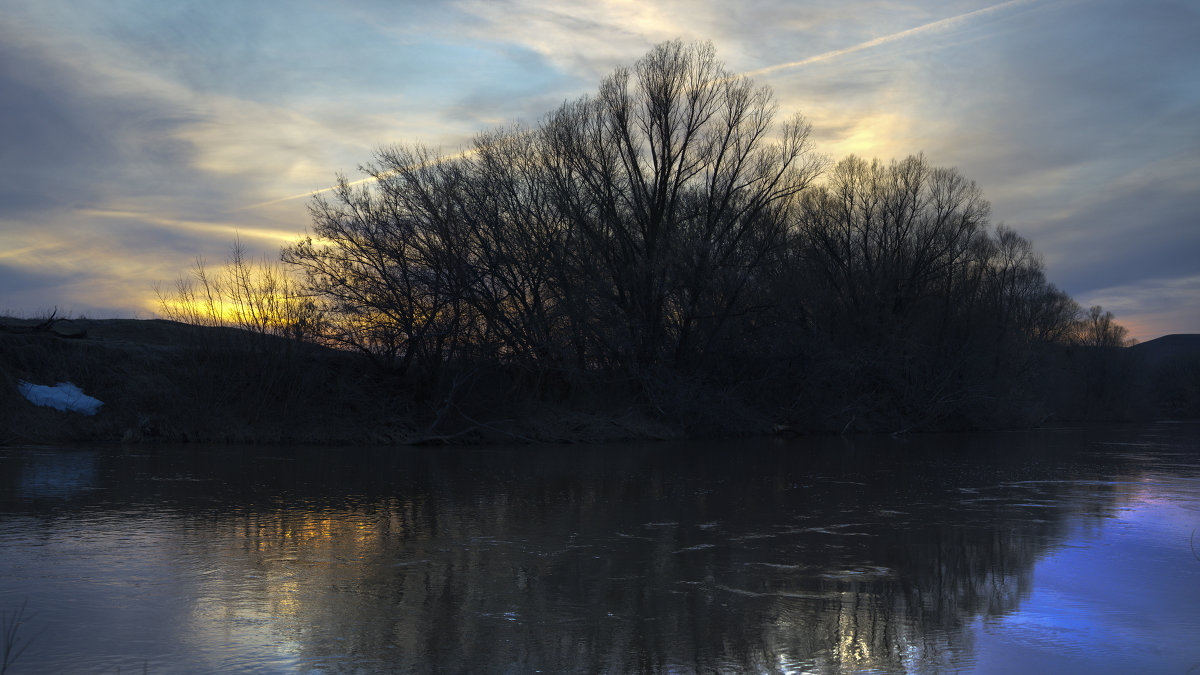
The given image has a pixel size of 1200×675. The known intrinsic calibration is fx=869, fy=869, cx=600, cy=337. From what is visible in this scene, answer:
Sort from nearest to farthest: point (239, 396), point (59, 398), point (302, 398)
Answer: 1. point (59, 398)
2. point (239, 396)
3. point (302, 398)

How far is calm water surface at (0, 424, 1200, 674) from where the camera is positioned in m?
5.00

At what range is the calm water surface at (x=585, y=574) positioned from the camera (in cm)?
500

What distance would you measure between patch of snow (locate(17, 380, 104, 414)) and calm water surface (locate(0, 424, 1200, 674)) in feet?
21.7

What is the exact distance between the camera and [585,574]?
23.5ft

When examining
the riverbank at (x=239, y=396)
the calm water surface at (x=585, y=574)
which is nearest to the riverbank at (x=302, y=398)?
the riverbank at (x=239, y=396)

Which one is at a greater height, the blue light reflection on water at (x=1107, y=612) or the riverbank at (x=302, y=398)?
the riverbank at (x=302, y=398)

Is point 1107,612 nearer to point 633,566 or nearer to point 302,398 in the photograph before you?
point 633,566

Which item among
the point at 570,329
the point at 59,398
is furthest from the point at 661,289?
the point at 59,398

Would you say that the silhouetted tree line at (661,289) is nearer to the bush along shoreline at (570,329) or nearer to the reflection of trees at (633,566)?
the bush along shoreline at (570,329)

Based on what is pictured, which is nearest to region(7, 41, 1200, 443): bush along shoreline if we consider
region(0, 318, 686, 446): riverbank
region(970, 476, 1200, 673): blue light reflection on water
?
region(0, 318, 686, 446): riverbank

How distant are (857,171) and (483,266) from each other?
25.9 meters

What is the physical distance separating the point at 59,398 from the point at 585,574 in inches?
701

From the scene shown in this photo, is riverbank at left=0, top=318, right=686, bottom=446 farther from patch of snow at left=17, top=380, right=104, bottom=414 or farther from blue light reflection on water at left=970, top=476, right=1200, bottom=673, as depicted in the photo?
blue light reflection on water at left=970, top=476, right=1200, bottom=673

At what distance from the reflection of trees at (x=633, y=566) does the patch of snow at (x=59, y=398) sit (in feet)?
24.5
